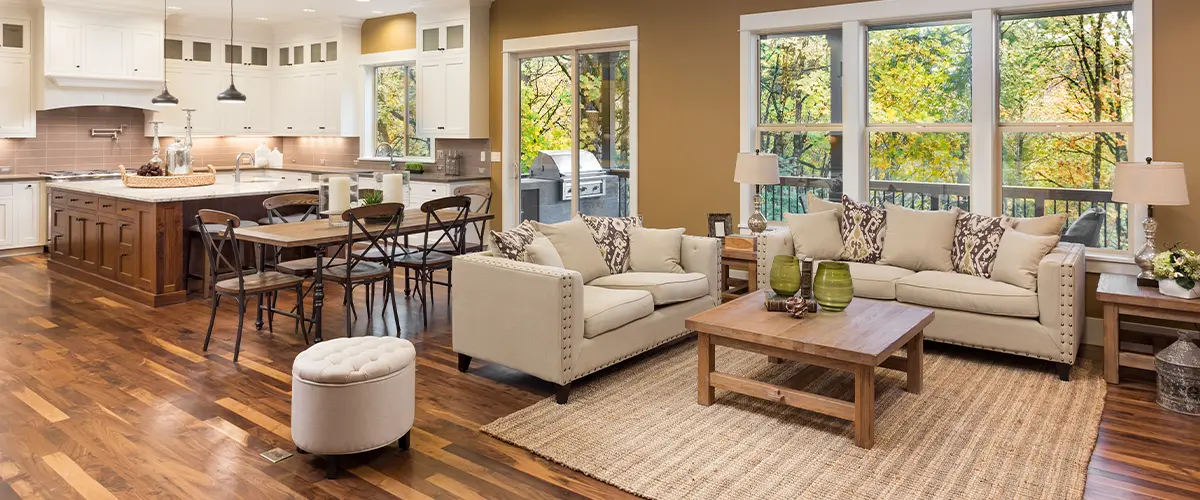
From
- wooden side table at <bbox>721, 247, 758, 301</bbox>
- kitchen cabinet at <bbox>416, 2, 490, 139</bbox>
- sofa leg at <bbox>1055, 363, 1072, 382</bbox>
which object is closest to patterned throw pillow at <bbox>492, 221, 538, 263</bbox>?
wooden side table at <bbox>721, 247, 758, 301</bbox>

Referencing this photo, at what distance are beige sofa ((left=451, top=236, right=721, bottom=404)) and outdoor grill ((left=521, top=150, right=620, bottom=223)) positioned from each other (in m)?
2.95

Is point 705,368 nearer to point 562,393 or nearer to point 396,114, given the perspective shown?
point 562,393

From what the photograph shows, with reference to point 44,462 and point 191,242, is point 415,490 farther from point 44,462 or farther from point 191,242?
point 191,242

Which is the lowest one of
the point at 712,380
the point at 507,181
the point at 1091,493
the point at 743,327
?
the point at 1091,493

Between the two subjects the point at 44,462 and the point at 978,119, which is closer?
the point at 44,462

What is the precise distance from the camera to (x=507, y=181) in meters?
8.32

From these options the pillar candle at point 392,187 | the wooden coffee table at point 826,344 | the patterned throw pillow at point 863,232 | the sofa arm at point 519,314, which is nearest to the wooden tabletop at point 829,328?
the wooden coffee table at point 826,344

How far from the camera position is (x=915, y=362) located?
13.3 ft

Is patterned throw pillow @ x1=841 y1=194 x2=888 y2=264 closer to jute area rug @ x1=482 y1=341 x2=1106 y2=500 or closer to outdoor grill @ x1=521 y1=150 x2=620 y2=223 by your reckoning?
jute area rug @ x1=482 y1=341 x2=1106 y2=500

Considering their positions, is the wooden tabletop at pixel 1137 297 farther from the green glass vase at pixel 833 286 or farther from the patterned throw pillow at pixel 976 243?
the green glass vase at pixel 833 286

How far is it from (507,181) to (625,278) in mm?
3786

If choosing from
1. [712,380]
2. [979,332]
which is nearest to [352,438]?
[712,380]

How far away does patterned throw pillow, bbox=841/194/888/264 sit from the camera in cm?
536

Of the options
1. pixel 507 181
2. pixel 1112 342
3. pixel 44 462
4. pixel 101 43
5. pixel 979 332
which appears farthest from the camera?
pixel 101 43
